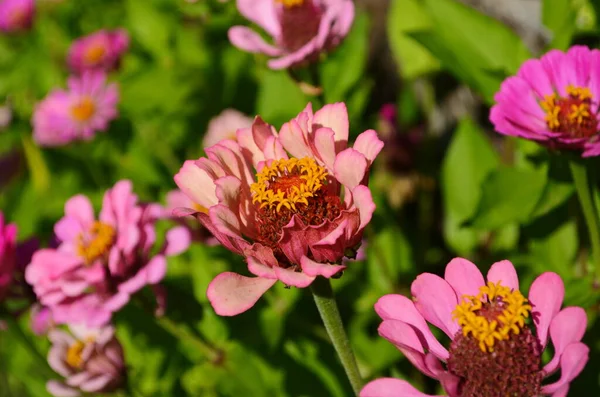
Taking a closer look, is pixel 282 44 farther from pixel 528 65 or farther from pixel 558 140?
pixel 558 140

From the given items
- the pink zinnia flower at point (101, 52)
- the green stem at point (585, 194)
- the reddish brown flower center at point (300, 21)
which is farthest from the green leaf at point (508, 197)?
the pink zinnia flower at point (101, 52)

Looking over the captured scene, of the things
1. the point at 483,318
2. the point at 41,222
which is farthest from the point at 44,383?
the point at 483,318

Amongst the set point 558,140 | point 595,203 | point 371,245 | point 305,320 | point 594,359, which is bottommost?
point 305,320

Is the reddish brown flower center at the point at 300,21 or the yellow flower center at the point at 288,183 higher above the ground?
the reddish brown flower center at the point at 300,21

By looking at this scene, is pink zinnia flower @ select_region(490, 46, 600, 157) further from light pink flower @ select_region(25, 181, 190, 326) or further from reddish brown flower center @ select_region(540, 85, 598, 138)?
light pink flower @ select_region(25, 181, 190, 326)

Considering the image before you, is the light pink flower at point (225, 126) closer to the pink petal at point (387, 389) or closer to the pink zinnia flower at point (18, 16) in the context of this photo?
the pink petal at point (387, 389)

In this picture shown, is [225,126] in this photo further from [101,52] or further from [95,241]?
[101,52]
